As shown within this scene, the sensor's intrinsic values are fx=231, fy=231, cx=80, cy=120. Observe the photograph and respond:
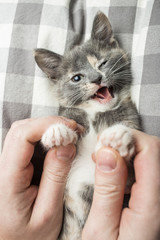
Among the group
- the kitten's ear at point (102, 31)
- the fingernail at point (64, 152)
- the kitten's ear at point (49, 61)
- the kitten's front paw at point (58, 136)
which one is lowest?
the fingernail at point (64, 152)

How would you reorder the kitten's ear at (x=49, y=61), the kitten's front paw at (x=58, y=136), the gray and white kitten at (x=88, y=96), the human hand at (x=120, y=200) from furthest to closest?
the kitten's ear at (x=49, y=61), the gray and white kitten at (x=88, y=96), the kitten's front paw at (x=58, y=136), the human hand at (x=120, y=200)

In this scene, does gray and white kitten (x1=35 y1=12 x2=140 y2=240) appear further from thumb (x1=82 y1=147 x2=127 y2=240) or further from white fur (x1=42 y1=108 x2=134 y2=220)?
thumb (x1=82 y1=147 x2=127 y2=240)

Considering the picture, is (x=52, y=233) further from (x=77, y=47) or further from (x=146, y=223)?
(x=77, y=47)

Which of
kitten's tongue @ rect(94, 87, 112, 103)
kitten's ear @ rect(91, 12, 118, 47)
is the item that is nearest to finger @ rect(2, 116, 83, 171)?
kitten's tongue @ rect(94, 87, 112, 103)

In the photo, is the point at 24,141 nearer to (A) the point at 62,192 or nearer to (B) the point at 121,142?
(A) the point at 62,192

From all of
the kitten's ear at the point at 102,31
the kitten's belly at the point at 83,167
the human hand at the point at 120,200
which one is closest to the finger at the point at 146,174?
the human hand at the point at 120,200

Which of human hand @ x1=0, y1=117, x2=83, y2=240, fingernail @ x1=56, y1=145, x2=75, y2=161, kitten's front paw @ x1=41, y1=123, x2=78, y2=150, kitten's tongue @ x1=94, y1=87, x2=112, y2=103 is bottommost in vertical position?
human hand @ x1=0, y1=117, x2=83, y2=240

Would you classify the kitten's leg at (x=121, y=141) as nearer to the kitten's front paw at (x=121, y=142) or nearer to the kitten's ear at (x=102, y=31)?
the kitten's front paw at (x=121, y=142)

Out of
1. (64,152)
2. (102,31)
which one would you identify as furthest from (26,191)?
(102,31)
